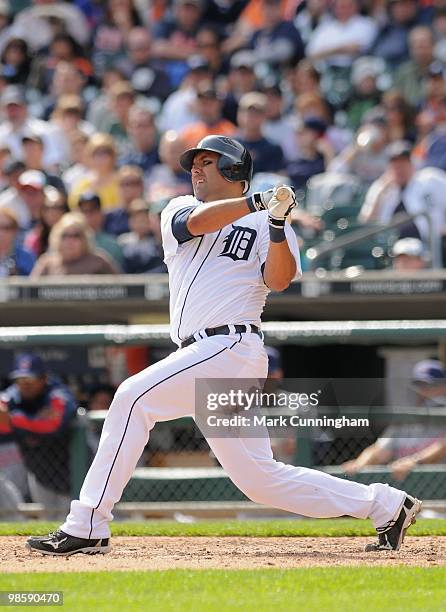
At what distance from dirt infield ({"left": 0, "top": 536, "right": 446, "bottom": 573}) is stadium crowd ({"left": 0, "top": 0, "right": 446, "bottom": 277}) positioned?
3.72 metres

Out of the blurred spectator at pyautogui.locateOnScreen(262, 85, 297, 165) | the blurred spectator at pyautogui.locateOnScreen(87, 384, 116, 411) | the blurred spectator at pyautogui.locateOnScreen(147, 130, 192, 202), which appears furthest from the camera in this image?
the blurred spectator at pyautogui.locateOnScreen(262, 85, 297, 165)

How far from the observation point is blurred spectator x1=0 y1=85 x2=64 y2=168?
13.0m

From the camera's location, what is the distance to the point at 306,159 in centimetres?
1172

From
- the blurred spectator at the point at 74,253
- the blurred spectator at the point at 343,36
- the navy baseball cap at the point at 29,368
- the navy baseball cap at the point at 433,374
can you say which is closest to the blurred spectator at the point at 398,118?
the blurred spectator at the point at 343,36

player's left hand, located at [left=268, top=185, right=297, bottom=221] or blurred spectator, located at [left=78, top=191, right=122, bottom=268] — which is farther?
blurred spectator, located at [left=78, top=191, right=122, bottom=268]

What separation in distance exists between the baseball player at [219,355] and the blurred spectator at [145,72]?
29.0 ft

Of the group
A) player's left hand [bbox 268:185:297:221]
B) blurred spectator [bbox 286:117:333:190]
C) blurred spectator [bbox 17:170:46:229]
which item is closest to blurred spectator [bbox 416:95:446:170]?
blurred spectator [bbox 286:117:333:190]

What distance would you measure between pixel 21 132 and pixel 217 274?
8050 mm

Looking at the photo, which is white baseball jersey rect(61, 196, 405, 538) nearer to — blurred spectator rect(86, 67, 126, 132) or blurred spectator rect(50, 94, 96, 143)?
blurred spectator rect(50, 94, 96, 143)

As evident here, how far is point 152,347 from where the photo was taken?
9211 mm

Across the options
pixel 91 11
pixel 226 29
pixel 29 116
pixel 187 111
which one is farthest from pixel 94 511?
pixel 91 11

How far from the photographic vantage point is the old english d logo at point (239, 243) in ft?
18.1

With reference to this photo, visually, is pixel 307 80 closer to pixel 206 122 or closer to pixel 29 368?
pixel 206 122

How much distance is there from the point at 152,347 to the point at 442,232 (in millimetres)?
2330
